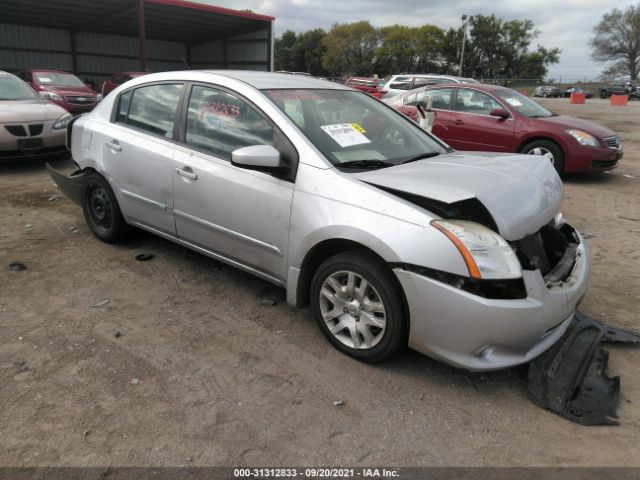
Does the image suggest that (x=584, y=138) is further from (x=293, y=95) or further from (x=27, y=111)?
(x=27, y=111)

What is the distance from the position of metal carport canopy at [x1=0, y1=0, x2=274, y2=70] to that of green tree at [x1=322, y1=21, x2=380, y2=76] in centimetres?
6655

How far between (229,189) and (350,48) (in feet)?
312

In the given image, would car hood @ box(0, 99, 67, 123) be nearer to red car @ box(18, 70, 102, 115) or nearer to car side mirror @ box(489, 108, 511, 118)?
red car @ box(18, 70, 102, 115)

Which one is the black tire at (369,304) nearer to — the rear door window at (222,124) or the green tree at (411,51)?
the rear door window at (222,124)

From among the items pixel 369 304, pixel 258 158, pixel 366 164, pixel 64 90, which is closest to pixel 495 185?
pixel 366 164

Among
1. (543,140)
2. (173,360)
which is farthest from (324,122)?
(543,140)

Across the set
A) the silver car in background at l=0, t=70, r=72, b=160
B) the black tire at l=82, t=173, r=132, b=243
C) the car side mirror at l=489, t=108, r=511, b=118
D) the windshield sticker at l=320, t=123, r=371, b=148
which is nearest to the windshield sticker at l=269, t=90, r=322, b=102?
the windshield sticker at l=320, t=123, r=371, b=148

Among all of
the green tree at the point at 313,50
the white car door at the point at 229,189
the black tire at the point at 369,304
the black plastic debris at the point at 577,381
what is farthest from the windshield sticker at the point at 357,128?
the green tree at the point at 313,50

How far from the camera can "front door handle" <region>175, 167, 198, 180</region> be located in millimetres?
3506

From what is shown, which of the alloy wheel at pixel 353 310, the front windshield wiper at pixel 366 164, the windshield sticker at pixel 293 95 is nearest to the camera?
the alloy wheel at pixel 353 310

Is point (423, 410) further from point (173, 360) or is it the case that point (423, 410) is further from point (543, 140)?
point (543, 140)

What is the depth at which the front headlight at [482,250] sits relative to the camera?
2416 millimetres

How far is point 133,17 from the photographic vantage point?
23.1m

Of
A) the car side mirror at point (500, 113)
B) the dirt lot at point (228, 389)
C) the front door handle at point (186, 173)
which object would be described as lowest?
the dirt lot at point (228, 389)
